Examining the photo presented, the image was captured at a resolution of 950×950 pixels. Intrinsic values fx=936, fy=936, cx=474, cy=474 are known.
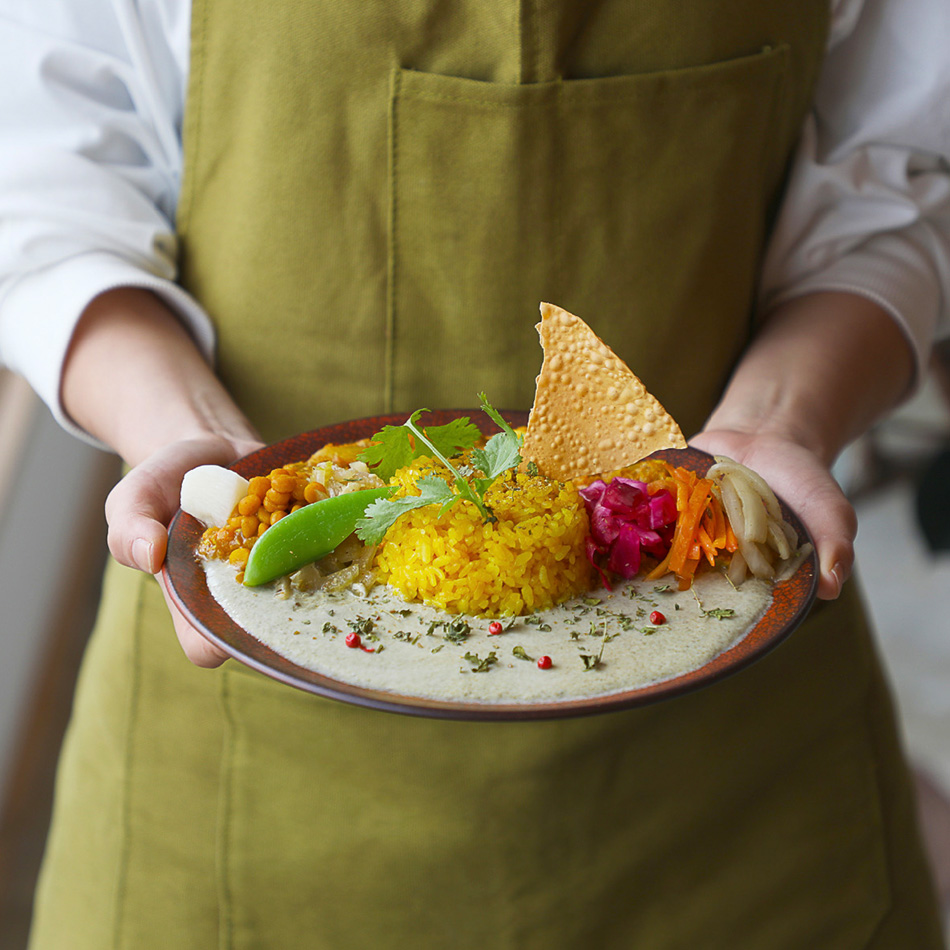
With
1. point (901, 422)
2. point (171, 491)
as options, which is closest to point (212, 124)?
point (171, 491)

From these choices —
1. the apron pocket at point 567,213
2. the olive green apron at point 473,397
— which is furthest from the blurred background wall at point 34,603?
the apron pocket at point 567,213

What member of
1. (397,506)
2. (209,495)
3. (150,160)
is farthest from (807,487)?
(150,160)

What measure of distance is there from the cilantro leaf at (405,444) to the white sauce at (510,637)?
18 centimetres

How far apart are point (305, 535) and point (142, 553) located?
179 millimetres

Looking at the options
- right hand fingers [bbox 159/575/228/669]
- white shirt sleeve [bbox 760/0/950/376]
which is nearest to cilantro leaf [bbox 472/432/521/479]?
right hand fingers [bbox 159/575/228/669]

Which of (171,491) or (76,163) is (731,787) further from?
(76,163)

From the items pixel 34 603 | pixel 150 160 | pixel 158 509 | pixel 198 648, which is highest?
pixel 150 160

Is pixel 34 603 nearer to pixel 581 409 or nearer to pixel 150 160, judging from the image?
pixel 150 160

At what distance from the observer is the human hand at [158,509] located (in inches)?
41.2

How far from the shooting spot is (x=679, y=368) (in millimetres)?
1502

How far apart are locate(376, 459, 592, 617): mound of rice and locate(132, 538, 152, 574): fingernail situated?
26 cm

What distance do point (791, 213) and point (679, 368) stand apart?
345 mm

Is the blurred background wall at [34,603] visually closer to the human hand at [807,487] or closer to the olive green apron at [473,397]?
the olive green apron at [473,397]

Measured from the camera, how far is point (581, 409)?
1.17 metres
